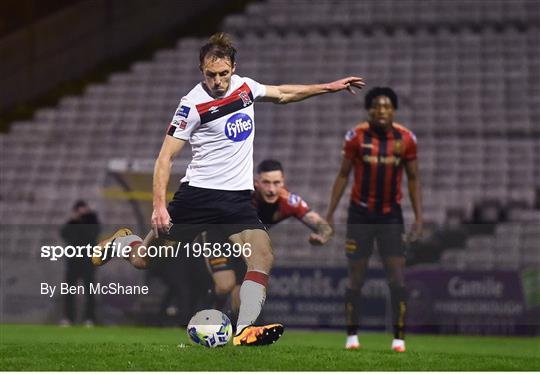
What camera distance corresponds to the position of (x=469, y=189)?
1919 cm

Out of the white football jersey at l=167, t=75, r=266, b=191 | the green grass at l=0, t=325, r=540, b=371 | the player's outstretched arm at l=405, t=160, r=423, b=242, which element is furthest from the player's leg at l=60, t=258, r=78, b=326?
the white football jersey at l=167, t=75, r=266, b=191

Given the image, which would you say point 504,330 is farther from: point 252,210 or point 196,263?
point 252,210

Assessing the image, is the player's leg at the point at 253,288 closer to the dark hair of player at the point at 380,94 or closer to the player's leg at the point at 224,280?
the player's leg at the point at 224,280

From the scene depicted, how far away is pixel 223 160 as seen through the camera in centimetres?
813

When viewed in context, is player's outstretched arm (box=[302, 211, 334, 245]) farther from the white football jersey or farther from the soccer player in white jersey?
the white football jersey

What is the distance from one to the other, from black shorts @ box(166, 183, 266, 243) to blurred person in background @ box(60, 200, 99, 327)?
332 cm

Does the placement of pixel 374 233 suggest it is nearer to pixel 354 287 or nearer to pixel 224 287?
pixel 354 287

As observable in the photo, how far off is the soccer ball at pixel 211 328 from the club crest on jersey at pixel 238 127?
115 centimetres

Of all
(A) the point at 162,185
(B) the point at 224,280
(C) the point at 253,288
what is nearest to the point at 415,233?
(B) the point at 224,280

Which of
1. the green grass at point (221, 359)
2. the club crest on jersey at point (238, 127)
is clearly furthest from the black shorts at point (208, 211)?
the green grass at point (221, 359)

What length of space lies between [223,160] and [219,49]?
0.72m

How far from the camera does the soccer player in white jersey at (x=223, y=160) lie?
26.2ft

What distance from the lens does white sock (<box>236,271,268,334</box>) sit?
7.96 meters

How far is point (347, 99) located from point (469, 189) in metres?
3.37
